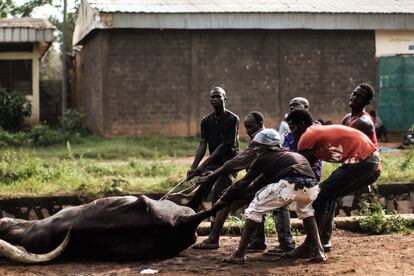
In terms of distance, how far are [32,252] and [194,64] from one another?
11853 mm

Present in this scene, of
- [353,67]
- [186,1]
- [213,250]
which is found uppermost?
[186,1]

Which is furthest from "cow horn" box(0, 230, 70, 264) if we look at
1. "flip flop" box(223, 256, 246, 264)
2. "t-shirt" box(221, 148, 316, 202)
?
"t-shirt" box(221, 148, 316, 202)

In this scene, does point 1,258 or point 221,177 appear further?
point 221,177

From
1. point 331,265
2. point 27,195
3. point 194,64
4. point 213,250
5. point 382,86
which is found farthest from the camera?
point 382,86

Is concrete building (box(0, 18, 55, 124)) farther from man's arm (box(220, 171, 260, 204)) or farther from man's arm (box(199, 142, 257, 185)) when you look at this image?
man's arm (box(220, 171, 260, 204))

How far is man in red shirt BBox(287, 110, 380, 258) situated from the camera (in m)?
7.05

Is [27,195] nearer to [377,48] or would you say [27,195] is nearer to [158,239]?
[158,239]

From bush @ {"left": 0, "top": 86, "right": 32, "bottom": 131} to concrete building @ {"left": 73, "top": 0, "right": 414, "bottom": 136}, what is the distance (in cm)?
186

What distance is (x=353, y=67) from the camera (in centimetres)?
1964

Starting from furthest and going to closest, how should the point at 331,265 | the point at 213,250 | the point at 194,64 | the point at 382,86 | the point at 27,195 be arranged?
the point at 382,86 → the point at 194,64 → the point at 27,195 → the point at 213,250 → the point at 331,265

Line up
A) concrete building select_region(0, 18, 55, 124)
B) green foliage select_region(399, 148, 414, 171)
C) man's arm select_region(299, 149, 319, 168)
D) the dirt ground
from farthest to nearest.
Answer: concrete building select_region(0, 18, 55, 124)
green foliage select_region(399, 148, 414, 171)
man's arm select_region(299, 149, 319, 168)
the dirt ground

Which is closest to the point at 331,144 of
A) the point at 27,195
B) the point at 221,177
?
the point at 221,177

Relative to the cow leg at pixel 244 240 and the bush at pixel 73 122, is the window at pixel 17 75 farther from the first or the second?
the cow leg at pixel 244 240

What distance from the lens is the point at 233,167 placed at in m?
7.60
